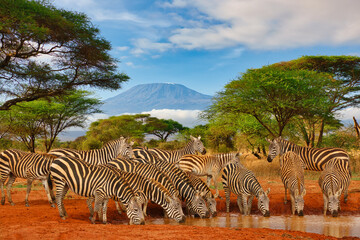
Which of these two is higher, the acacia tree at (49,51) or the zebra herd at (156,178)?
the acacia tree at (49,51)

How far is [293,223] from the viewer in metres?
8.95

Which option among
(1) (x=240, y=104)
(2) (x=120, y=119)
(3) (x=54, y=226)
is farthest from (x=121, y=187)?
(2) (x=120, y=119)

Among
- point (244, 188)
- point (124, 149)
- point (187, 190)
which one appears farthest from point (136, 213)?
point (124, 149)

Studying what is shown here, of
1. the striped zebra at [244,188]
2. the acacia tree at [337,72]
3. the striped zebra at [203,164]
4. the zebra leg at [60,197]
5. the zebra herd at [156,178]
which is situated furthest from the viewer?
the acacia tree at [337,72]

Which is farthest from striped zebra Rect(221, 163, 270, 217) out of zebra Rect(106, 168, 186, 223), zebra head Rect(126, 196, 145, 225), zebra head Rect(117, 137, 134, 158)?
zebra head Rect(117, 137, 134, 158)

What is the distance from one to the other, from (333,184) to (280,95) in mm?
12718

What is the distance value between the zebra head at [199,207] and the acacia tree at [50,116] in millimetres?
21615

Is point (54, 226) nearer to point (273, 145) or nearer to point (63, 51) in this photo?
point (273, 145)

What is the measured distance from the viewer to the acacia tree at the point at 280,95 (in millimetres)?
20828

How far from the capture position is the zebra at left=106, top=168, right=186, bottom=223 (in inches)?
327

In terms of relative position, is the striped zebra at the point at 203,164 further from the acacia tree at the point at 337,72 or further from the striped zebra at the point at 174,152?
the acacia tree at the point at 337,72

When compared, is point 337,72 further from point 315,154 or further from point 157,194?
point 157,194

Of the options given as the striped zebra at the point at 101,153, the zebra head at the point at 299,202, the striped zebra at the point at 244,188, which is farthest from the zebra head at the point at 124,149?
the zebra head at the point at 299,202

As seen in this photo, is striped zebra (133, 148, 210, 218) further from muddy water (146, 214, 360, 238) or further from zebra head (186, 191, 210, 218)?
muddy water (146, 214, 360, 238)
